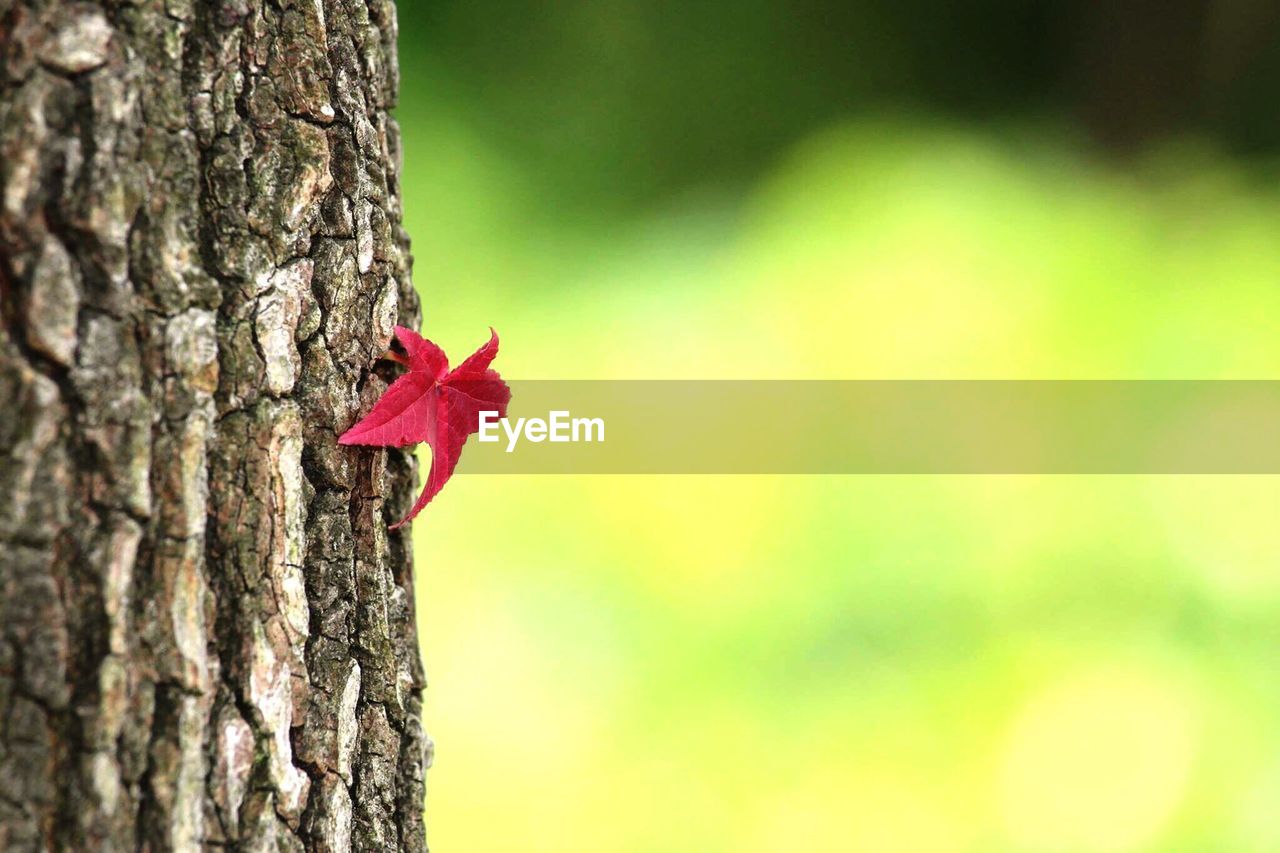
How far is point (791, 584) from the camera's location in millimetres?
2355

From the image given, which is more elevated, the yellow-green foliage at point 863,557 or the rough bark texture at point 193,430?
the yellow-green foliage at point 863,557

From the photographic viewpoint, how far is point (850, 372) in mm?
2643

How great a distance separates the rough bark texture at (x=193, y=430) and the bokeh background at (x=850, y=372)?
5.07 ft

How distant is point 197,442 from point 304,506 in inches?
3.1

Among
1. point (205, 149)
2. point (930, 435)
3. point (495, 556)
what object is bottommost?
point (205, 149)

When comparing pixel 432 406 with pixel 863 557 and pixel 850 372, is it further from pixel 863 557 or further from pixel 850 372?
pixel 850 372

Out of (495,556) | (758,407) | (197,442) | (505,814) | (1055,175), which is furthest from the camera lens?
(1055,175)

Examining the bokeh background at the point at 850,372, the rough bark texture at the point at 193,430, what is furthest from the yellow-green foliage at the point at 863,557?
the rough bark texture at the point at 193,430

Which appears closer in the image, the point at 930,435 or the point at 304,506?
the point at 304,506

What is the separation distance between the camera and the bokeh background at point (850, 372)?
6.86 ft

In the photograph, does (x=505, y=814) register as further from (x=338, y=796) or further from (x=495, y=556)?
(x=338, y=796)

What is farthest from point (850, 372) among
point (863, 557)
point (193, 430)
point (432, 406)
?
point (193, 430)

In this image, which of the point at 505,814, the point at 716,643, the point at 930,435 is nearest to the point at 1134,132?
the point at 930,435

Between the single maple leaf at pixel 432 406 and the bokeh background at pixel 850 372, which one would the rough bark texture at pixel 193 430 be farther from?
the bokeh background at pixel 850 372
